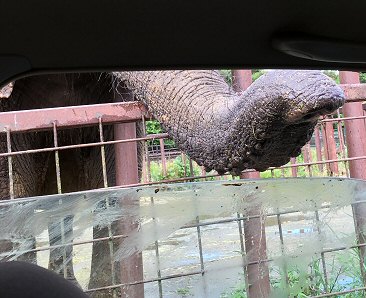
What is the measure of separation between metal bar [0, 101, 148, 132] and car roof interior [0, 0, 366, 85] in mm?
1095

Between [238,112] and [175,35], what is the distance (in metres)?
0.75

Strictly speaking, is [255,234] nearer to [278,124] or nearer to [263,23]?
[278,124]

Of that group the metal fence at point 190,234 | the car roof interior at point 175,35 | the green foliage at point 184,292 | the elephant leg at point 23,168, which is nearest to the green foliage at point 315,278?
the metal fence at point 190,234

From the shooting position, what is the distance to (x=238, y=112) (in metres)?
1.61

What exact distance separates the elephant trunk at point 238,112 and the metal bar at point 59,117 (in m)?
0.16

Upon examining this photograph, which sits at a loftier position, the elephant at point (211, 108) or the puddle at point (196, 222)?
the elephant at point (211, 108)

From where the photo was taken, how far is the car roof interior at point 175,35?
79 cm

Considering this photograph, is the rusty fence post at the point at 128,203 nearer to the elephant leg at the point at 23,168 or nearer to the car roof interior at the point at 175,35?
the elephant leg at the point at 23,168

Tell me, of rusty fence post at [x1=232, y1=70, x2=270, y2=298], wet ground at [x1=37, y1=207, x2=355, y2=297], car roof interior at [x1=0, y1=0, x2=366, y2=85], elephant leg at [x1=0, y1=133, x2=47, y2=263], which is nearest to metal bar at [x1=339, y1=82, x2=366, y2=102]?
wet ground at [x1=37, y1=207, x2=355, y2=297]

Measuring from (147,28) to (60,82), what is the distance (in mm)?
2232

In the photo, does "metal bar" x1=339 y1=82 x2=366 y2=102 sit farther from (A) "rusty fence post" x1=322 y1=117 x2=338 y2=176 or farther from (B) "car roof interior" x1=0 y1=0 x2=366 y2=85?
(B) "car roof interior" x1=0 y1=0 x2=366 y2=85

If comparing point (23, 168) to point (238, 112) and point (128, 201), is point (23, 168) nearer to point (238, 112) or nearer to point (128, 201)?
point (128, 201)

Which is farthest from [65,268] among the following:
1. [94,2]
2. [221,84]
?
[94,2]

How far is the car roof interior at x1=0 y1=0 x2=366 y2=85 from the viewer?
0.79 metres
